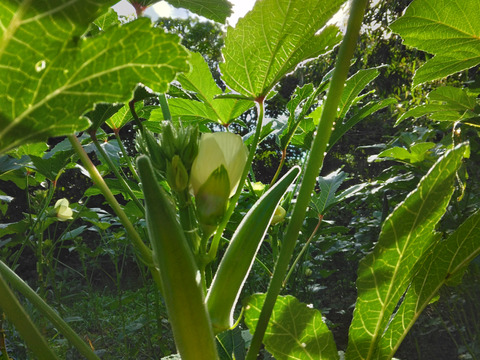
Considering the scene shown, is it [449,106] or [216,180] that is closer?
[216,180]

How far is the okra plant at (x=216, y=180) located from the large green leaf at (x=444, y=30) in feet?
0.78

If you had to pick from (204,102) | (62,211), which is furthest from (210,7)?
(62,211)

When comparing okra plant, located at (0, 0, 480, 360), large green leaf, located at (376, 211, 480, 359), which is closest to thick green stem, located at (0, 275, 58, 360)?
okra plant, located at (0, 0, 480, 360)

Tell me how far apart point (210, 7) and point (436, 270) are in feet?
1.18

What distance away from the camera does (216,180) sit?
314 millimetres

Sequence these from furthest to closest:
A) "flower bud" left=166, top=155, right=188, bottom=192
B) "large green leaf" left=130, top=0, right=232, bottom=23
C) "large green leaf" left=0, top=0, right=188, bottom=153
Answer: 1. "large green leaf" left=130, top=0, right=232, bottom=23
2. "flower bud" left=166, top=155, right=188, bottom=192
3. "large green leaf" left=0, top=0, right=188, bottom=153

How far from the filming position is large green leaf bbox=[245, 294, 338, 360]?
0.99 feet

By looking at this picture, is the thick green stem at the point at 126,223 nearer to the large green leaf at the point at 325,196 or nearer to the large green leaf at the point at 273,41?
the large green leaf at the point at 273,41

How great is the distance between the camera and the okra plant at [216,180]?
8.7 inches

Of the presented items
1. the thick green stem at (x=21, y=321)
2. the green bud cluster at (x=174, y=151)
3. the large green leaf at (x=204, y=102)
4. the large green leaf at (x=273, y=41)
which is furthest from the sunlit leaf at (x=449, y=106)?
the thick green stem at (x=21, y=321)

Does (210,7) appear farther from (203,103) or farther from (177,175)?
(177,175)

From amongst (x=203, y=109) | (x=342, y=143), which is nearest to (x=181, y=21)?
(x=342, y=143)

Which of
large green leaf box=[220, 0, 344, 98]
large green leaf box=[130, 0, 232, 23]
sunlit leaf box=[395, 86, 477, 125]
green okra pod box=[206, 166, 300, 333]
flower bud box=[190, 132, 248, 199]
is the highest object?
sunlit leaf box=[395, 86, 477, 125]

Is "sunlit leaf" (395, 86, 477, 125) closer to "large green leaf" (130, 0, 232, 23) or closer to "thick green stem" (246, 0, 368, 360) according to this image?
"large green leaf" (130, 0, 232, 23)
